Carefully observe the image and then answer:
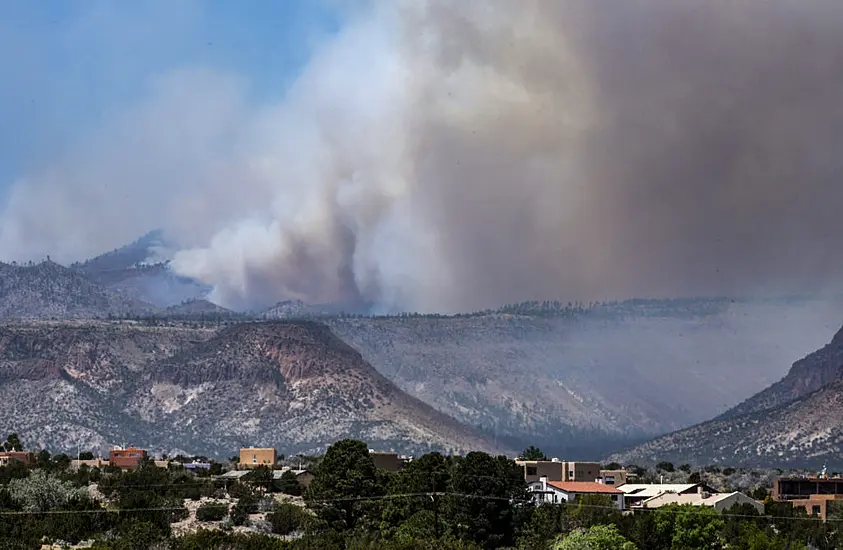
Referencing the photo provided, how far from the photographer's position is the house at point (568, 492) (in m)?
184

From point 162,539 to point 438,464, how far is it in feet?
168

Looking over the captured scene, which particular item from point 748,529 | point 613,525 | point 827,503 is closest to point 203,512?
point 613,525

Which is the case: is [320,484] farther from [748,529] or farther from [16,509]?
[748,529]

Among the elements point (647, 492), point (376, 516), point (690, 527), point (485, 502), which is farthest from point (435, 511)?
point (647, 492)

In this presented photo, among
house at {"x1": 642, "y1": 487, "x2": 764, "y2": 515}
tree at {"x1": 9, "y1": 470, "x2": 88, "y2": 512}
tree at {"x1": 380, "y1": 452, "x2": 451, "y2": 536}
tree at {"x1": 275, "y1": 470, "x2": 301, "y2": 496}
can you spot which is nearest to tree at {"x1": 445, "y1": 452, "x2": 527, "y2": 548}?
tree at {"x1": 380, "y1": 452, "x2": 451, "y2": 536}

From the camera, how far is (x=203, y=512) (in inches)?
6280

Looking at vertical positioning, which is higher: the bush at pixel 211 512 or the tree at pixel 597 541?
the bush at pixel 211 512

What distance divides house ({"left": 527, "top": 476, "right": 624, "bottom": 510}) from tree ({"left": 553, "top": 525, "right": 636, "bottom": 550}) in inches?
1459

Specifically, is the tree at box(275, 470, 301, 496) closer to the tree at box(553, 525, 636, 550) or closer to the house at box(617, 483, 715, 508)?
the house at box(617, 483, 715, 508)

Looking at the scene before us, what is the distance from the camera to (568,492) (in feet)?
614

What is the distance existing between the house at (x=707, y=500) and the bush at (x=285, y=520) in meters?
38.4

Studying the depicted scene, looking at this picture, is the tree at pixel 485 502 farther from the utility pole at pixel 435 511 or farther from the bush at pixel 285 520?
the bush at pixel 285 520

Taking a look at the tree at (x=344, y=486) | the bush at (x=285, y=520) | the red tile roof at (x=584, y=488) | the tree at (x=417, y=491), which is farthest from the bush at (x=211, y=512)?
the red tile roof at (x=584, y=488)

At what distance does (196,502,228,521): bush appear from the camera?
159 metres
